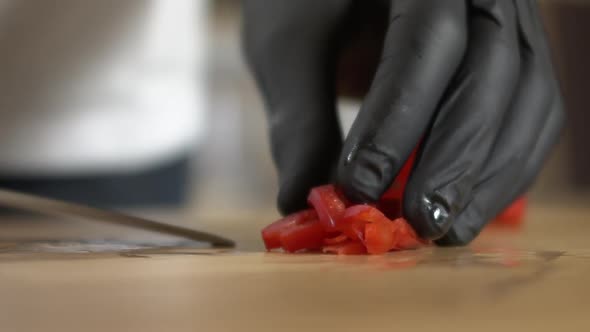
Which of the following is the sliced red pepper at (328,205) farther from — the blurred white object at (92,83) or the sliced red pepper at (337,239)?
the blurred white object at (92,83)

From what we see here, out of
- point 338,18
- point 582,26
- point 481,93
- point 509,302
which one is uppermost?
point 582,26

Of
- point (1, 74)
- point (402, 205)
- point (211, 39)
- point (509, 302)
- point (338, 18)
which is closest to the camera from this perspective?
point (509, 302)

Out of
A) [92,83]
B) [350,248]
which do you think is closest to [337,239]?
[350,248]

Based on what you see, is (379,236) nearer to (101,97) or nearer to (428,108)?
(428,108)

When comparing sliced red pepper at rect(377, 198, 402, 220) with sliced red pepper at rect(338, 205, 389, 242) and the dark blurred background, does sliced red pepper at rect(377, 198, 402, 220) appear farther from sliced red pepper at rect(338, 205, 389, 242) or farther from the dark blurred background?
the dark blurred background

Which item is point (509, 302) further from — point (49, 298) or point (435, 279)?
point (49, 298)

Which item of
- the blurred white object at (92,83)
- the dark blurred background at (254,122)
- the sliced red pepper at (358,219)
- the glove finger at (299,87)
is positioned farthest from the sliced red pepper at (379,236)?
the dark blurred background at (254,122)

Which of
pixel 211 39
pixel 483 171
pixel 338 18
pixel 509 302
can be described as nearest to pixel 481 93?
pixel 483 171
